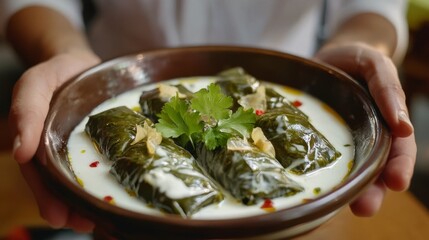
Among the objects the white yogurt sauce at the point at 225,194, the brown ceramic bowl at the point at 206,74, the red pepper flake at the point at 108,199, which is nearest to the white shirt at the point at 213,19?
the brown ceramic bowl at the point at 206,74

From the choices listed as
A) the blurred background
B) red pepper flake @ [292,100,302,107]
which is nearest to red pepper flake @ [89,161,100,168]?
red pepper flake @ [292,100,302,107]

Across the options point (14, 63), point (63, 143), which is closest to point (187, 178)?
point (63, 143)

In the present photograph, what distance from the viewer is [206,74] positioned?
172 centimetres

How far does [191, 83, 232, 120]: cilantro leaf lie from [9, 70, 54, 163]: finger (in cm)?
36

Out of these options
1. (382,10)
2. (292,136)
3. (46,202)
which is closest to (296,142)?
A: (292,136)

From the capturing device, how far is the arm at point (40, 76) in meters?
1.27

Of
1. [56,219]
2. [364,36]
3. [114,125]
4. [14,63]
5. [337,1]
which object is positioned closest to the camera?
[56,219]

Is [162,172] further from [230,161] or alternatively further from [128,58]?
[128,58]

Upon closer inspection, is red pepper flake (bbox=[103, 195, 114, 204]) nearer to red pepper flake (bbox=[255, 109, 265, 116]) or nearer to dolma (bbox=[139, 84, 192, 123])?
dolma (bbox=[139, 84, 192, 123])

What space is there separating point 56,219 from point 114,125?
26 centimetres

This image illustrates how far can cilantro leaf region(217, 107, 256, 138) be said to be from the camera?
1299 millimetres

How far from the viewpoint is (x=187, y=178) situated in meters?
1.17

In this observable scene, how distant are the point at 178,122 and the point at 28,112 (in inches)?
13.5

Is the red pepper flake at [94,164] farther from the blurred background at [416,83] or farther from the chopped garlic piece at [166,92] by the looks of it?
the blurred background at [416,83]
